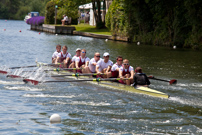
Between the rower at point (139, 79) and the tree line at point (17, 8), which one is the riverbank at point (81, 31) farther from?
the tree line at point (17, 8)

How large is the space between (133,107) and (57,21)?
55.2m

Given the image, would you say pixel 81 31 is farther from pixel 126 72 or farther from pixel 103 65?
pixel 126 72

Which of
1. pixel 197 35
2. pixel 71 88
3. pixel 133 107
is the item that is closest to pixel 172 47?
pixel 197 35

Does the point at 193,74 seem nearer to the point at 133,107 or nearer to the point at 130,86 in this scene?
the point at 130,86

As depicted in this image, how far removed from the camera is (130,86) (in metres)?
16.3

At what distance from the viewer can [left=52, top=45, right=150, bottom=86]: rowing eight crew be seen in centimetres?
1614

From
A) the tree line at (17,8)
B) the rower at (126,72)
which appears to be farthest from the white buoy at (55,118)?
the tree line at (17,8)

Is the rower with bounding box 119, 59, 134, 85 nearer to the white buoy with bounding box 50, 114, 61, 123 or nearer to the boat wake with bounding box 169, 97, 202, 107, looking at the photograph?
the boat wake with bounding box 169, 97, 202, 107

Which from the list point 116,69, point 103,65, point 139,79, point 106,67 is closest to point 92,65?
point 103,65

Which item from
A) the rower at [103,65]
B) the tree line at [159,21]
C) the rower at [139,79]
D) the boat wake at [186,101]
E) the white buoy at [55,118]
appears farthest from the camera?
the tree line at [159,21]

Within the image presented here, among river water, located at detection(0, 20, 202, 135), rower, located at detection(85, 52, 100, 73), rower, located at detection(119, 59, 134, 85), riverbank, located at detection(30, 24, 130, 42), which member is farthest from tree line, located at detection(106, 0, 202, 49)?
rower, located at detection(119, 59, 134, 85)

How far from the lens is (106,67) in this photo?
1831 cm

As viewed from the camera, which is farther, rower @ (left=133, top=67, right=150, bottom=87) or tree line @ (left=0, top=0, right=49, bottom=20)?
tree line @ (left=0, top=0, right=49, bottom=20)

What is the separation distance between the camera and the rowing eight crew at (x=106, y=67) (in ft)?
53.0
